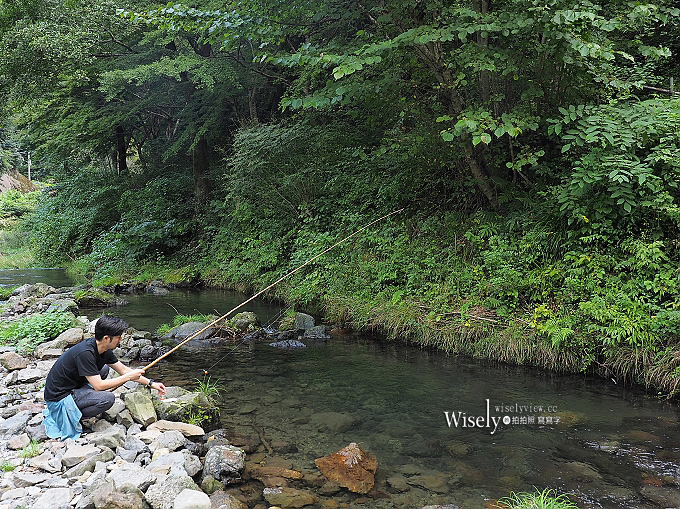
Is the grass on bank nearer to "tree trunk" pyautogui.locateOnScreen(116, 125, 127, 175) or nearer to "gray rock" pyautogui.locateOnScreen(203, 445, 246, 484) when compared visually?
"tree trunk" pyautogui.locateOnScreen(116, 125, 127, 175)

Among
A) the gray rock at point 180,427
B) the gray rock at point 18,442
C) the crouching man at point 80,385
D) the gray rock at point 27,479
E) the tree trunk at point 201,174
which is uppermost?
the tree trunk at point 201,174

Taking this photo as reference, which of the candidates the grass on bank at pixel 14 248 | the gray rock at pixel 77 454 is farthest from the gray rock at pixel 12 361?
the grass on bank at pixel 14 248

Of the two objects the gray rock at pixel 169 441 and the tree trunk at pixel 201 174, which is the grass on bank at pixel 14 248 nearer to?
the tree trunk at pixel 201 174

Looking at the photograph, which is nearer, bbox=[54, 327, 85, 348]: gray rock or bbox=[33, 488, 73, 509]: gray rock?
bbox=[33, 488, 73, 509]: gray rock

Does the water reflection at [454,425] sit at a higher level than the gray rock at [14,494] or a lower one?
lower

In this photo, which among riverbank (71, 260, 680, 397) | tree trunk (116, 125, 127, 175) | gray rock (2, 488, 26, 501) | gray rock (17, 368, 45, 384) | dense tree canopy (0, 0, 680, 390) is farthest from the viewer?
tree trunk (116, 125, 127, 175)

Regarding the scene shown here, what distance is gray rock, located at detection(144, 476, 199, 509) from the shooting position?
330 cm

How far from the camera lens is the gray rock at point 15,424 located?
4.25 meters

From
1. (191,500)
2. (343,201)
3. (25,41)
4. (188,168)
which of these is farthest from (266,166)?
(191,500)

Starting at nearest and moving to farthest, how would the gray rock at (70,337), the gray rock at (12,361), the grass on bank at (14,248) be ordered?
the gray rock at (12,361) → the gray rock at (70,337) → the grass on bank at (14,248)

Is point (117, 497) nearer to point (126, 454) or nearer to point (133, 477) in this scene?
point (133, 477)

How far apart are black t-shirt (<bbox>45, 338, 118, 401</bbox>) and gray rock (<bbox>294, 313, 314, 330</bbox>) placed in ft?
16.4

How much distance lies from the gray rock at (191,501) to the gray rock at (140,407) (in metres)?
1.55

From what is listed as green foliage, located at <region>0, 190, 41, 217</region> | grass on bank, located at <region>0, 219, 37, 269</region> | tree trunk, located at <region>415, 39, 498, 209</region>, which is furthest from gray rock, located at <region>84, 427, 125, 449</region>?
green foliage, located at <region>0, 190, 41, 217</region>
